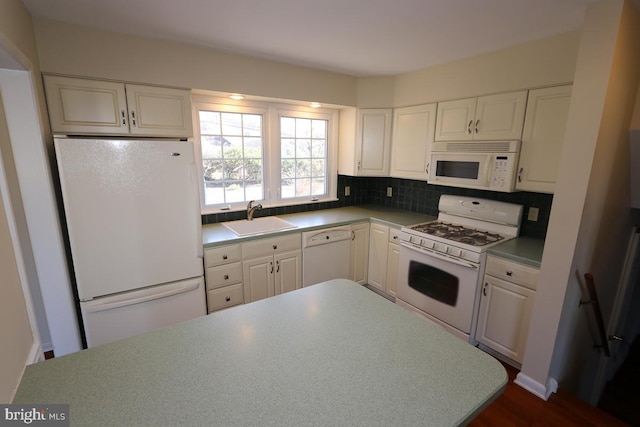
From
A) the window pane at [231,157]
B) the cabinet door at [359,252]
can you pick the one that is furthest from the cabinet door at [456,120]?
the window pane at [231,157]

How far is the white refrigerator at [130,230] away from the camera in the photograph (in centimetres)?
178

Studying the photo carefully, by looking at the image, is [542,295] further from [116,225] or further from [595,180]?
[116,225]

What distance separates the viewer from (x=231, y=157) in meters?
2.91

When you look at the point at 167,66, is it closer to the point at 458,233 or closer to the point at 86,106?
the point at 86,106

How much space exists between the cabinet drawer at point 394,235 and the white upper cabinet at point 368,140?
0.72 m

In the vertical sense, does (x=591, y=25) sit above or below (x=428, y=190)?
above

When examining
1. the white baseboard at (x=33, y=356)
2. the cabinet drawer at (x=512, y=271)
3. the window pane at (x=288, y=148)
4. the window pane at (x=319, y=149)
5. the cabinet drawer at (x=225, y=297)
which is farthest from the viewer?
the window pane at (x=319, y=149)

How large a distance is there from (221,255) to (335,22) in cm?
184

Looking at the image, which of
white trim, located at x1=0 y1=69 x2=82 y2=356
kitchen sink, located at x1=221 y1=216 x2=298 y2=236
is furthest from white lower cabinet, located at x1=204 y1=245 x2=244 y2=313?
white trim, located at x1=0 y1=69 x2=82 y2=356

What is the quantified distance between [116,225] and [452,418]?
2024 mm

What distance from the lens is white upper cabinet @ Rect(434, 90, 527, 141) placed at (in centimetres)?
229

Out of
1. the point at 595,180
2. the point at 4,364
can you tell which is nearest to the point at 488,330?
the point at 595,180

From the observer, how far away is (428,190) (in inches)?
131

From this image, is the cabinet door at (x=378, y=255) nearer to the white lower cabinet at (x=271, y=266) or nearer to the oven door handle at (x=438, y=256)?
the oven door handle at (x=438, y=256)
